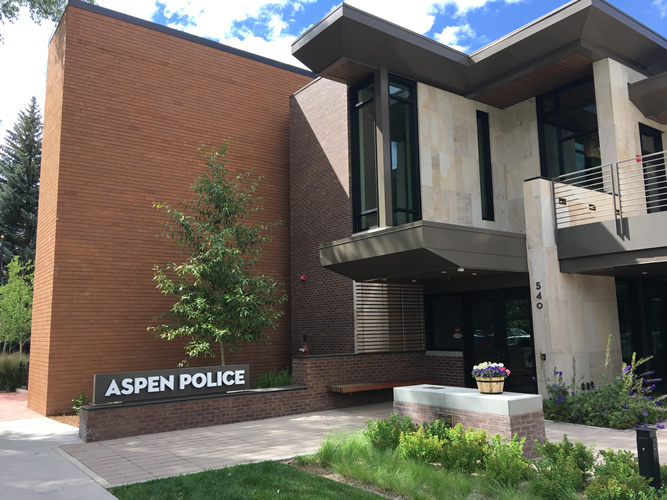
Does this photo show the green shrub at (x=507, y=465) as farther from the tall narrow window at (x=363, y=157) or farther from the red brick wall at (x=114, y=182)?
the red brick wall at (x=114, y=182)

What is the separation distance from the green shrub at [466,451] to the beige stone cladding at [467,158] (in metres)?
6.88

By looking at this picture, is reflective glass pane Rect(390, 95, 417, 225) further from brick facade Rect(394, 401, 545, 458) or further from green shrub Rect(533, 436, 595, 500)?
green shrub Rect(533, 436, 595, 500)

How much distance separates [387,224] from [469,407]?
5455 millimetres

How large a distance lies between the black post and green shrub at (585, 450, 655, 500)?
4.0 inches

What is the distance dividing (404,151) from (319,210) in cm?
350

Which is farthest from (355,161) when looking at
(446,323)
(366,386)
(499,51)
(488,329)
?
(366,386)

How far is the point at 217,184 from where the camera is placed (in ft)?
44.8

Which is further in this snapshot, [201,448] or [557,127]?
[557,127]

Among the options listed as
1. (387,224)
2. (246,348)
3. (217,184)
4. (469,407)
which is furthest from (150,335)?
(469,407)

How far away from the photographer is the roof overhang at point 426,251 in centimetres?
1072

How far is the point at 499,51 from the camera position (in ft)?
43.4

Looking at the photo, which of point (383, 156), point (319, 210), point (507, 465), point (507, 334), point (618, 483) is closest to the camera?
point (618, 483)

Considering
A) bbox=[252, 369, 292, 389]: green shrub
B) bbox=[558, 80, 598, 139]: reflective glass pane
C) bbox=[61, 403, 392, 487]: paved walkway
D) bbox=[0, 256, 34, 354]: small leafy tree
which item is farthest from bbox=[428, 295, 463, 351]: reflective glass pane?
bbox=[0, 256, 34, 354]: small leafy tree

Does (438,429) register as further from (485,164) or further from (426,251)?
(485,164)
